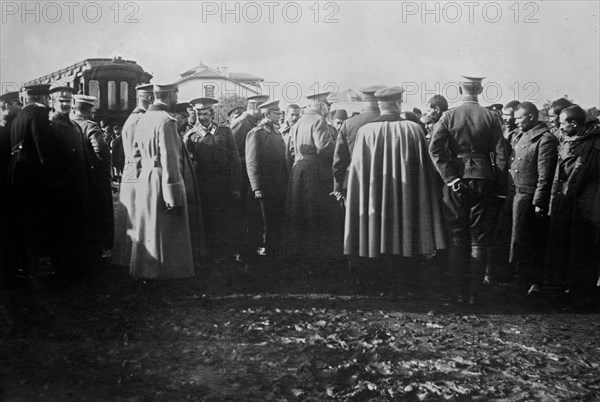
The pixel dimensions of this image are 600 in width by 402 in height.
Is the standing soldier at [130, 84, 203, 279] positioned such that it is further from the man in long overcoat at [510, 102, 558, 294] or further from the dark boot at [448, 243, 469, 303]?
the man in long overcoat at [510, 102, 558, 294]

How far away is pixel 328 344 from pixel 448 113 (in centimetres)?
243

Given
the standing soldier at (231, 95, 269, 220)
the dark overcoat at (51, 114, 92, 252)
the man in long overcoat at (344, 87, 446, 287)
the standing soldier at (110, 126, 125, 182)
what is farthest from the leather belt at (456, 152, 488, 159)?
the standing soldier at (110, 126, 125, 182)

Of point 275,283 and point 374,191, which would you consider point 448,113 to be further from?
point 275,283

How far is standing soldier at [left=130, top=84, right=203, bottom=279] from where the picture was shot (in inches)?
196

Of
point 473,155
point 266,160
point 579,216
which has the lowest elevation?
point 579,216

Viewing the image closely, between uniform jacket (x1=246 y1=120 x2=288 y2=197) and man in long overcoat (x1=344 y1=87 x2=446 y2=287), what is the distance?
5.34 feet

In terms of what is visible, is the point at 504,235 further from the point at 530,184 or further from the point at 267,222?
the point at 267,222

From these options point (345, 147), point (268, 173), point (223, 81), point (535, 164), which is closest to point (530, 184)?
point (535, 164)

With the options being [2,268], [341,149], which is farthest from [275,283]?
[2,268]

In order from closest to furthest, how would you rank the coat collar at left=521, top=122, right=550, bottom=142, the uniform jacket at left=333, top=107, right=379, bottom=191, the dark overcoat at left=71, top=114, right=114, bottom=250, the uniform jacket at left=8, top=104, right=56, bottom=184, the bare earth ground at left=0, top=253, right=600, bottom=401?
the bare earth ground at left=0, top=253, right=600, bottom=401, the uniform jacket at left=8, top=104, right=56, bottom=184, the coat collar at left=521, top=122, right=550, bottom=142, the uniform jacket at left=333, top=107, right=379, bottom=191, the dark overcoat at left=71, top=114, right=114, bottom=250

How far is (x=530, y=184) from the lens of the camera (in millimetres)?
5551

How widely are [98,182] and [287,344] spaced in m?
3.69

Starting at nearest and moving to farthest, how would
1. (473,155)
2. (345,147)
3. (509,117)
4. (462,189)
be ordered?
(462,189) → (473,155) → (345,147) → (509,117)

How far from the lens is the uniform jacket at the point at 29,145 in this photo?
16.9 ft
